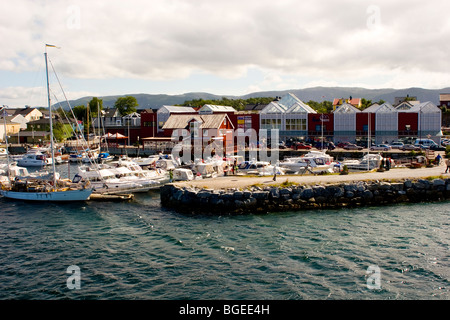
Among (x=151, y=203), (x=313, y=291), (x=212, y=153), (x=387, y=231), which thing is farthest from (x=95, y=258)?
(x=212, y=153)

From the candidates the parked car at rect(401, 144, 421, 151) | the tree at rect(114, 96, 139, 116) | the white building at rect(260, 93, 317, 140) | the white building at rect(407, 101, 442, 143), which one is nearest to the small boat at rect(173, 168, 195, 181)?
the parked car at rect(401, 144, 421, 151)

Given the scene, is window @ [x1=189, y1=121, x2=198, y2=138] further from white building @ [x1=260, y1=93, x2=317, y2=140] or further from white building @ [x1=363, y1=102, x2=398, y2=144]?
white building @ [x1=363, y1=102, x2=398, y2=144]

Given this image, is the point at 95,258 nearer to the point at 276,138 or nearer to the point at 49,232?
the point at 49,232

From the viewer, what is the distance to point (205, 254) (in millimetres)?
19672

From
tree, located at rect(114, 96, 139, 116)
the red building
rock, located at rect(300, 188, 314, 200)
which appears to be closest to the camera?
rock, located at rect(300, 188, 314, 200)

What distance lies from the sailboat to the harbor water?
13.1 feet

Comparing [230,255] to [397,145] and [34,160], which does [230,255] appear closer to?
[397,145]

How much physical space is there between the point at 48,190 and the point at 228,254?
20.6 meters

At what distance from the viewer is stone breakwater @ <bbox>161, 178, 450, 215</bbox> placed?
2822 cm

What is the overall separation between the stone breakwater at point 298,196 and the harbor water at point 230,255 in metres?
1.11

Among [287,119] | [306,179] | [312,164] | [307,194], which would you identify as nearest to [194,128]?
[287,119]

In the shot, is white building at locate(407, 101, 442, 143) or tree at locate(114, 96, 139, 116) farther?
tree at locate(114, 96, 139, 116)

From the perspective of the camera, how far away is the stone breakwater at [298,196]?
28.2 meters

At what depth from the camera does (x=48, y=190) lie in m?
33.4
